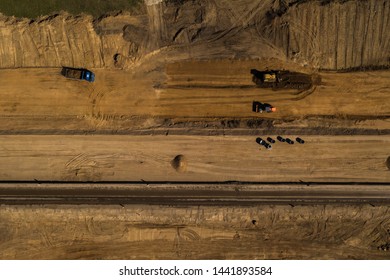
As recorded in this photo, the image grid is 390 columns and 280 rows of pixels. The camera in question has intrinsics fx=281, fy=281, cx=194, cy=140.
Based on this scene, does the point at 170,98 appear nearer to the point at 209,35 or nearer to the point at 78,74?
the point at 209,35

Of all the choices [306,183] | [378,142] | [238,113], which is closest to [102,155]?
[238,113]

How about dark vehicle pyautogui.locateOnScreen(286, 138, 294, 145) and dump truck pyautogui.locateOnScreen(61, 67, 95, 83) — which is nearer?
dump truck pyautogui.locateOnScreen(61, 67, 95, 83)

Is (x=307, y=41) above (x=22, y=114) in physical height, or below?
above

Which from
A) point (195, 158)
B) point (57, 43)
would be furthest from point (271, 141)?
point (57, 43)

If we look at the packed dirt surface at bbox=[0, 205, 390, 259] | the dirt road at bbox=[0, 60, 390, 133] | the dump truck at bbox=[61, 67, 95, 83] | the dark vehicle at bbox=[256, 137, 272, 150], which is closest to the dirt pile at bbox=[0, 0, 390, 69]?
the dump truck at bbox=[61, 67, 95, 83]

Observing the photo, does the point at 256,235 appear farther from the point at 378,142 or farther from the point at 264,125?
the point at 378,142

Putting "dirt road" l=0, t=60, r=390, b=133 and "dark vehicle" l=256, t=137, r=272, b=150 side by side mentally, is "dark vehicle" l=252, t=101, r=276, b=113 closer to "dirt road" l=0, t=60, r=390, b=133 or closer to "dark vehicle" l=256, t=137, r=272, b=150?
"dirt road" l=0, t=60, r=390, b=133
